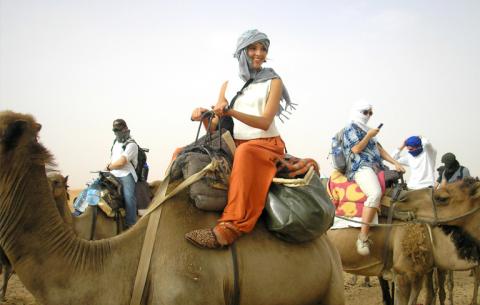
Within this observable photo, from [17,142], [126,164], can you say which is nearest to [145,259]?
[17,142]

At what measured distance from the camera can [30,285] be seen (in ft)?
8.86

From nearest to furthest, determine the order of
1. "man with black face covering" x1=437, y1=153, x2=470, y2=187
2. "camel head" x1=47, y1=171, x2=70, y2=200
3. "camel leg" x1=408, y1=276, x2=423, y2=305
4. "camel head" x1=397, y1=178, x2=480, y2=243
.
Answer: "camel head" x1=397, y1=178, x2=480, y2=243, "camel leg" x1=408, y1=276, x2=423, y2=305, "camel head" x1=47, y1=171, x2=70, y2=200, "man with black face covering" x1=437, y1=153, x2=470, y2=187

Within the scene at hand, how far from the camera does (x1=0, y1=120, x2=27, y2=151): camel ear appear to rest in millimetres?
2713

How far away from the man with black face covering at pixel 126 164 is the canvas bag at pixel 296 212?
230 inches

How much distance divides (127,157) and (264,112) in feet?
18.9

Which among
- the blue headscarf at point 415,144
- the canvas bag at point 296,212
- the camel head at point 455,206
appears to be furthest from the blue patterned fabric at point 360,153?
the canvas bag at point 296,212

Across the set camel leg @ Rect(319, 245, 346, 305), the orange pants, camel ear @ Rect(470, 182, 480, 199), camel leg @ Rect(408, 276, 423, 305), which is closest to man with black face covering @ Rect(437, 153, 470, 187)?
camel ear @ Rect(470, 182, 480, 199)

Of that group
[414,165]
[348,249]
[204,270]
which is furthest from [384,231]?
[204,270]

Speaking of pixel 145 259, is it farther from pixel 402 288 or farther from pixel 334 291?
pixel 402 288

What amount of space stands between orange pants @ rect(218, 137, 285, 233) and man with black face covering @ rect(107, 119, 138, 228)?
19.0 feet

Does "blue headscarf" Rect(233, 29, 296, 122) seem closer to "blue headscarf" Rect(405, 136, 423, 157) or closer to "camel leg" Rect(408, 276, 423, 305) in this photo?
"camel leg" Rect(408, 276, 423, 305)

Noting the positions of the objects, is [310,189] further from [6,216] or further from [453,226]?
[453,226]

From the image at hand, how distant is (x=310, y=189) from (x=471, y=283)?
11.2 metres

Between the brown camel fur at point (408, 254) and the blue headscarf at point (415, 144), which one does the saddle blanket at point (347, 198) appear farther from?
the blue headscarf at point (415, 144)
